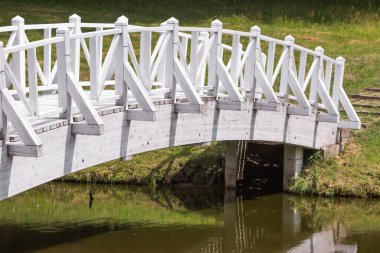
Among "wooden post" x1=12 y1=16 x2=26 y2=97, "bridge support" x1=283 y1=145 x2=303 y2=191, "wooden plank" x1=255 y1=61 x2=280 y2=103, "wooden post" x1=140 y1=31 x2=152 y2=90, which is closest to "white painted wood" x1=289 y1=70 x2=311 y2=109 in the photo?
"wooden plank" x1=255 y1=61 x2=280 y2=103

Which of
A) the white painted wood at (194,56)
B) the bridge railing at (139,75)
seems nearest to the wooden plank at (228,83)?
the bridge railing at (139,75)

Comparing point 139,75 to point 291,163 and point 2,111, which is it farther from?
point 291,163

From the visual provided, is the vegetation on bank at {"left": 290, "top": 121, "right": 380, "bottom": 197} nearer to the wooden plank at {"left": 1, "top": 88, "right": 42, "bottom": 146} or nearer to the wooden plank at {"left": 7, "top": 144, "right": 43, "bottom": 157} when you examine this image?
the wooden plank at {"left": 7, "top": 144, "right": 43, "bottom": 157}

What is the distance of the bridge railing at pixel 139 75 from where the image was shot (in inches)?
587

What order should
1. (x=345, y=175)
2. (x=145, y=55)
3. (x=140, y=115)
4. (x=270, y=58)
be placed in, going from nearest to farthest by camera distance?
(x=140, y=115)
(x=145, y=55)
(x=270, y=58)
(x=345, y=175)

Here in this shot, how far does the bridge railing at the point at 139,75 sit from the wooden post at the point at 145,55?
0.05 ft

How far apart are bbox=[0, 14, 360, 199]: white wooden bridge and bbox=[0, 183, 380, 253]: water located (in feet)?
5.16

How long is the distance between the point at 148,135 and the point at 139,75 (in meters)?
0.99

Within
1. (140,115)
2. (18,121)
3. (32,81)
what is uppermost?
(32,81)

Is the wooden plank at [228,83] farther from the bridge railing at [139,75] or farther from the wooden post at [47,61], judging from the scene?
the wooden post at [47,61]

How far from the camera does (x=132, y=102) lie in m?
17.5

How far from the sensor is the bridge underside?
14.8 meters

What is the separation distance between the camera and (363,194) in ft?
75.9

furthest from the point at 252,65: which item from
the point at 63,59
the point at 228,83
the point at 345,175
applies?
the point at 63,59
